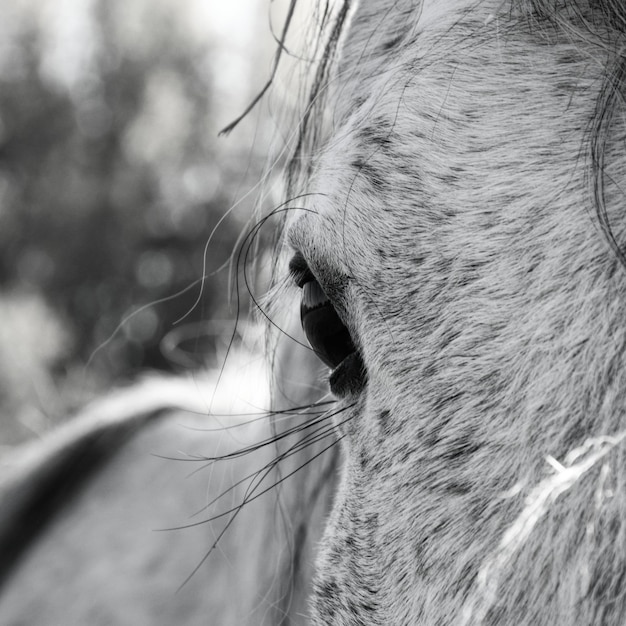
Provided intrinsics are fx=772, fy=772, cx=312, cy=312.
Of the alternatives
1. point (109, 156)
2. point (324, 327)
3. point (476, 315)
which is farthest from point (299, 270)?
point (109, 156)

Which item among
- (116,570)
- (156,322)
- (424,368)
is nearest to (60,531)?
(116,570)

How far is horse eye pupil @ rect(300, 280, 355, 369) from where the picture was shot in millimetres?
775

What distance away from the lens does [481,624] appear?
19.6 inches

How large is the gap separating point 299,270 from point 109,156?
23.8 ft

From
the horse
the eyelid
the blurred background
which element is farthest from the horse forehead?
the blurred background

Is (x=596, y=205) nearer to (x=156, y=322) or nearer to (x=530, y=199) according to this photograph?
(x=530, y=199)

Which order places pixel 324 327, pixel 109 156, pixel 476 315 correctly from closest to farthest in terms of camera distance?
pixel 476 315, pixel 324 327, pixel 109 156

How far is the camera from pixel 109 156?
7.62 m

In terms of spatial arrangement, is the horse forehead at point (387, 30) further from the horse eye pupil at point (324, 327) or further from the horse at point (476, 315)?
the horse eye pupil at point (324, 327)

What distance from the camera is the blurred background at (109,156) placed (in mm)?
6957

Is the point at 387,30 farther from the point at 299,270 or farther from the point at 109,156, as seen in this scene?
the point at 109,156

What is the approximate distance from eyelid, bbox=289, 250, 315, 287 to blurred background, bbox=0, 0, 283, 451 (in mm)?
5793

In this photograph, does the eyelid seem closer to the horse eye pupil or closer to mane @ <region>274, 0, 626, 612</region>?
the horse eye pupil

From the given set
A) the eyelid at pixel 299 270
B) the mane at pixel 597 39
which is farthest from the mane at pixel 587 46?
the eyelid at pixel 299 270
